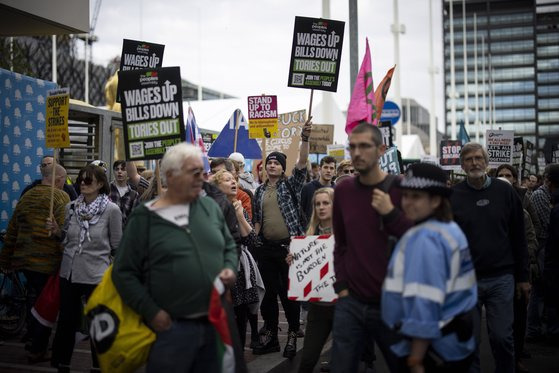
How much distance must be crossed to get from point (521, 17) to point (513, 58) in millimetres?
8784

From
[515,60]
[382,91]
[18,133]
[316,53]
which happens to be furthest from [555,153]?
[515,60]

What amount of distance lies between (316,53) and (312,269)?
3.45m

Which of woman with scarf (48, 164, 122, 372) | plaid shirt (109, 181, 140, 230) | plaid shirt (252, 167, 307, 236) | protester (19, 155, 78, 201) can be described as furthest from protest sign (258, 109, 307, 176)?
woman with scarf (48, 164, 122, 372)

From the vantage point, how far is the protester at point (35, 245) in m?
6.98

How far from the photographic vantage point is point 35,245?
702 centimetres

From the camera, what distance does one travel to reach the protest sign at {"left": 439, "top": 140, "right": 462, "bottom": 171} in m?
19.8

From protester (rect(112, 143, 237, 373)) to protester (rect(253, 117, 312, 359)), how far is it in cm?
364

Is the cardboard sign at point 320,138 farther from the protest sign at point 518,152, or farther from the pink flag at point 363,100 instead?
the pink flag at point 363,100

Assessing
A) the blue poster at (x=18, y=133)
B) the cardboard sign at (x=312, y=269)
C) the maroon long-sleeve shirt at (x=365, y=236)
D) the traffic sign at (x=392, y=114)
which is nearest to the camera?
the maroon long-sleeve shirt at (x=365, y=236)

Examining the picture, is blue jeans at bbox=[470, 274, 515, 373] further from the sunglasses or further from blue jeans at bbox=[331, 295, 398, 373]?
the sunglasses

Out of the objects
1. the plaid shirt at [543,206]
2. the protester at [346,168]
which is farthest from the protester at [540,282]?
the protester at [346,168]

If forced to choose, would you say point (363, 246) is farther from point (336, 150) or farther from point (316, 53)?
point (336, 150)

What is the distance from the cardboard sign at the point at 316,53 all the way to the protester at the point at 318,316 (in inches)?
101

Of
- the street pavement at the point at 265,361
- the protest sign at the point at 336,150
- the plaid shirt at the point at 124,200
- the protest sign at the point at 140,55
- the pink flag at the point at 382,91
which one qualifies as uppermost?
the protest sign at the point at 140,55
